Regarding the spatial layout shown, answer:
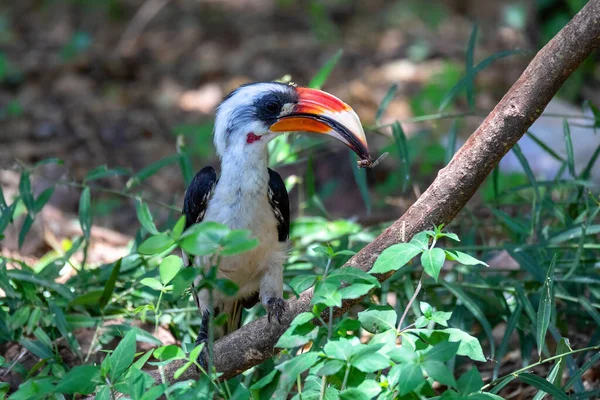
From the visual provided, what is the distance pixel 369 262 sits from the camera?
2557mm

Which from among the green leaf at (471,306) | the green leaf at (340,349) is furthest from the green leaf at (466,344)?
the green leaf at (471,306)

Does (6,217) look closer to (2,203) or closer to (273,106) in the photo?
(2,203)

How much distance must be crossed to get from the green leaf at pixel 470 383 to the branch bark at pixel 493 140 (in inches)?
19.8

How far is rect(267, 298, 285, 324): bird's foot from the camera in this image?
2.84 metres

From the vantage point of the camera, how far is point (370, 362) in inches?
80.5

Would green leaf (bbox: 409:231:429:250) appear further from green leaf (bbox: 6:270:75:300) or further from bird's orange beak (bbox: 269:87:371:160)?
green leaf (bbox: 6:270:75:300)

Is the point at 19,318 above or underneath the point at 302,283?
underneath

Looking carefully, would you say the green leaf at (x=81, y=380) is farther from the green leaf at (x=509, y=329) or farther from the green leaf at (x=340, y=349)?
the green leaf at (x=509, y=329)

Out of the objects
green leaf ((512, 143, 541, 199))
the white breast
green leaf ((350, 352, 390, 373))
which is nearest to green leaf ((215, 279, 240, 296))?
green leaf ((350, 352, 390, 373))

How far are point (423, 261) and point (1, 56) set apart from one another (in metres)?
6.88

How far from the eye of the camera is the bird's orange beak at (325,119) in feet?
9.25

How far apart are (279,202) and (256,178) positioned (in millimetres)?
188

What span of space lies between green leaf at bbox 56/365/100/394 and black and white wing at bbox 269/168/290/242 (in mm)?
1215

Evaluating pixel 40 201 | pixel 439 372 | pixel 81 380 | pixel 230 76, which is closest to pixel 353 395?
pixel 439 372
